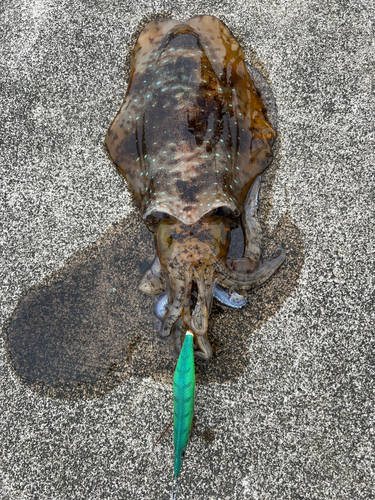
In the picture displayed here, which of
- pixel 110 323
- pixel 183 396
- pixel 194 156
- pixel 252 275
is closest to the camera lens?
pixel 183 396

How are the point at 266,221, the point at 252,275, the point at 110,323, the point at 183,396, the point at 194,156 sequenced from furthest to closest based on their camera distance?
1. the point at 266,221
2. the point at 110,323
3. the point at 252,275
4. the point at 194,156
5. the point at 183,396

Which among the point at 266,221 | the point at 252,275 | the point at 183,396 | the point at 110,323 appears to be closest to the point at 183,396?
the point at 183,396

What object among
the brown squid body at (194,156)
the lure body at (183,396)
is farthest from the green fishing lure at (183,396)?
the brown squid body at (194,156)

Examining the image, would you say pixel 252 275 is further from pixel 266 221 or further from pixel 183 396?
pixel 183 396

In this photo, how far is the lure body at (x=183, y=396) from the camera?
2.43m

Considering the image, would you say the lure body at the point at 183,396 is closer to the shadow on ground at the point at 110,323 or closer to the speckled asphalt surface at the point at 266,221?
the speckled asphalt surface at the point at 266,221

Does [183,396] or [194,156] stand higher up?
[194,156]

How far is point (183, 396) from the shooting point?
2.49 meters

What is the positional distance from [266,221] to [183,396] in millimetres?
1640

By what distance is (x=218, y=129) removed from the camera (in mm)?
2879

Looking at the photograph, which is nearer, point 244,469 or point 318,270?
point 244,469

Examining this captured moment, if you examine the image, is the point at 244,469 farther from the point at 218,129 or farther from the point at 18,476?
the point at 218,129

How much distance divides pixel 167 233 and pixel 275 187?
1.15 m

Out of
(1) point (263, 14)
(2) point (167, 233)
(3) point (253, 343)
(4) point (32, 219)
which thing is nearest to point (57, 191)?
(4) point (32, 219)
